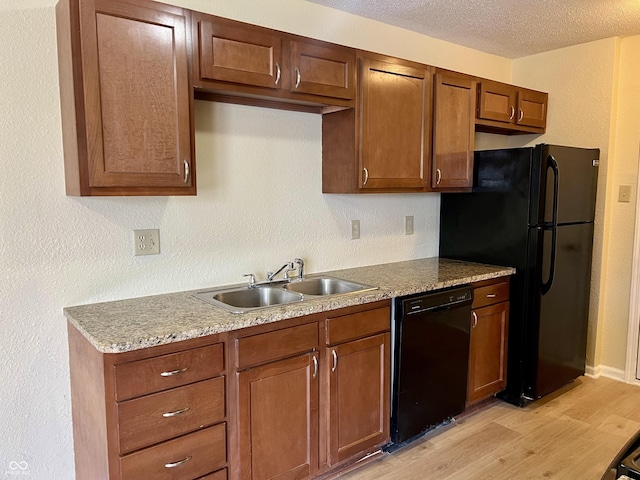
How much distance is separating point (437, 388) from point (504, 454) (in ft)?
1.55

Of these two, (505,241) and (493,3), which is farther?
(505,241)

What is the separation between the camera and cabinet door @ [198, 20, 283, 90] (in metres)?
1.96

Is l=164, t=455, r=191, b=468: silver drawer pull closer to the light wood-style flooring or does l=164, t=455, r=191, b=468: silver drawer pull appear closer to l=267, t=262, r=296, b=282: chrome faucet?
the light wood-style flooring

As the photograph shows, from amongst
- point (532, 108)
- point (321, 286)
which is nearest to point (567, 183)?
point (532, 108)

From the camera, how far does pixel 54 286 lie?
1953 mm

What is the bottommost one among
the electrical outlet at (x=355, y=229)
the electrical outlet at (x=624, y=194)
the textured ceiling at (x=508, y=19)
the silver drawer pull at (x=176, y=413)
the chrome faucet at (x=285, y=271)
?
the silver drawer pull at (x=176, y=413)

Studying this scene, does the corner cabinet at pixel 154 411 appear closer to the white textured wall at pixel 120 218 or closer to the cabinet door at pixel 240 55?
the white textured wall at pixel 120 218

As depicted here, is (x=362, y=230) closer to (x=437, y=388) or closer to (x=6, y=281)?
(x=437, y=388)

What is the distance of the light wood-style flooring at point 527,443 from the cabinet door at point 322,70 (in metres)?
1.92

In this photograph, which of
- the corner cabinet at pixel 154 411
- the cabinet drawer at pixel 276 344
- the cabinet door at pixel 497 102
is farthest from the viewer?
the cabinet door at pixel 497 102

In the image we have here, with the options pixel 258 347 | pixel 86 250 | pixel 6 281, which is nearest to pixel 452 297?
pixel 258 347

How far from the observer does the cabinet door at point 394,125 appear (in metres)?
2.51

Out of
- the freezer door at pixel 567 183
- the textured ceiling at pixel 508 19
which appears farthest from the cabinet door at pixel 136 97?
the freezer door at pixel 567 183

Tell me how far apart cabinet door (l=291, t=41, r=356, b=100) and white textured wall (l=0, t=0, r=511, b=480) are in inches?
13.0
